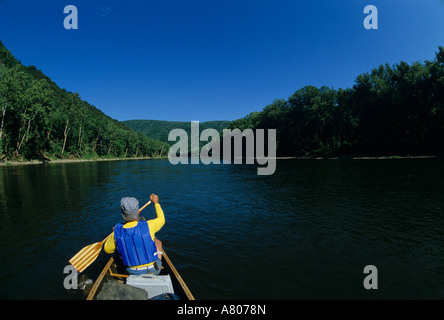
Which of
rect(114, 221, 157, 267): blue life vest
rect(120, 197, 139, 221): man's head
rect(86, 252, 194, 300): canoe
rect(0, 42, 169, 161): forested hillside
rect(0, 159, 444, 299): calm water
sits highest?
rect(0, 42, 169, 161): forested hillside

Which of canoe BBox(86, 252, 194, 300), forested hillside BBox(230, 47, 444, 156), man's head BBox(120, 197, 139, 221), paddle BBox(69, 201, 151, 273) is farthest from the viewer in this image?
forested hillside BBox(230, 47, 444, 156)

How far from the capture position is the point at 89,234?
984cm

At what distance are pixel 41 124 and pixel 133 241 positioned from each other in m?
84.2

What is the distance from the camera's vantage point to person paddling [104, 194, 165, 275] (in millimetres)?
4992

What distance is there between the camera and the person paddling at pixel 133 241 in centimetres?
499

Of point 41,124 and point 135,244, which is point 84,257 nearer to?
point 135,244

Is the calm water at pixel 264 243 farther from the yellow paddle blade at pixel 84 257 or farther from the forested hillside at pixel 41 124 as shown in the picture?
the forested hillside at pixel 41 124

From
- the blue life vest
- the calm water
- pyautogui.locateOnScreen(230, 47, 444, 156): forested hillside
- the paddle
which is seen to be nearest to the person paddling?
the blue life vest

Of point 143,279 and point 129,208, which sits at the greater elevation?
point 129,208

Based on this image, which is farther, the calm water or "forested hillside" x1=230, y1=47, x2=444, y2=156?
"forested hillside" x1=230, y1=47, x2=444, y2=156

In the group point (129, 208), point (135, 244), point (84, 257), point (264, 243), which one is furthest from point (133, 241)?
point (264, 243)

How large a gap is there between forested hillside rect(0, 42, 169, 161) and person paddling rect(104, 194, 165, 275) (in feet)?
222

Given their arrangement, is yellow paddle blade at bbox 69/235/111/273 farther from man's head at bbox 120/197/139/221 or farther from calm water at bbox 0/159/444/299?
man's head at bbox 120/197/139/221

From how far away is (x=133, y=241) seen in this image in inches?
198
